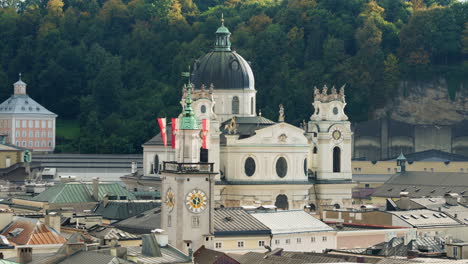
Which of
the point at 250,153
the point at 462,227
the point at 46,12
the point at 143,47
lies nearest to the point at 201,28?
the point at 143,47

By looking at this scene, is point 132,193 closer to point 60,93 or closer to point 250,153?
point 250,153

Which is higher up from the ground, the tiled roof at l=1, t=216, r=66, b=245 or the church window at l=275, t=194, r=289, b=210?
the church window at l=275, t=194, r=289, b=210

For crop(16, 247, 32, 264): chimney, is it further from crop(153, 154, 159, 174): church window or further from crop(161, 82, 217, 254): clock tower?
crop(153, 154, 159, 174): church window

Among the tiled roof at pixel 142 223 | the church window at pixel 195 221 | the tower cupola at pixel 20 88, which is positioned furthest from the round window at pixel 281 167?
the tower cupola at pixel 20 88

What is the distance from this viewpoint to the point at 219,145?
115250 mm

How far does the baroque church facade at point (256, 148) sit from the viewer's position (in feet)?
376

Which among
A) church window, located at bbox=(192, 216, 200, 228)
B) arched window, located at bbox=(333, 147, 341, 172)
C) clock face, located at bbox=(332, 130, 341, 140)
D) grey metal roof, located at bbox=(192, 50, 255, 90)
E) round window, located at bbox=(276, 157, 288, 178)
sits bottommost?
church window, located at bbox=(192, 216, 200, 228)

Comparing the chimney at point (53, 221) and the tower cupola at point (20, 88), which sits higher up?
the tower cupola at point (20, 88)

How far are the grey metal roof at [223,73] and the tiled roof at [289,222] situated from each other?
30236 millimetres

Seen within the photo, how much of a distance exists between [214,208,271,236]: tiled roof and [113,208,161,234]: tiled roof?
2.91m

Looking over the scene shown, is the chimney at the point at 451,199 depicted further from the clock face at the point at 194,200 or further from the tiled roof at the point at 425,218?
the clock face at the point at 194,200

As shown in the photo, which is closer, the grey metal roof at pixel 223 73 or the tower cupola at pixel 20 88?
the grey metal roof at pixel 223 73

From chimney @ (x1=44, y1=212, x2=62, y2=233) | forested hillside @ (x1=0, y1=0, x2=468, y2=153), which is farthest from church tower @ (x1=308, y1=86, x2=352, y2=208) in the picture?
chimney @ (x1=44, y1=212, x2=62, y2=233)

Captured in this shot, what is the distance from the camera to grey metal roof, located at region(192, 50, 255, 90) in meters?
121
